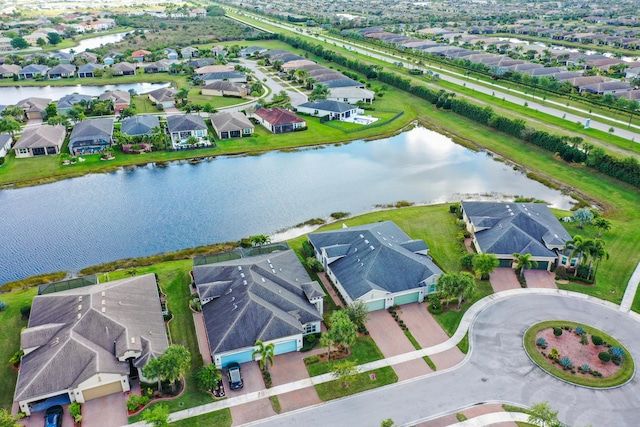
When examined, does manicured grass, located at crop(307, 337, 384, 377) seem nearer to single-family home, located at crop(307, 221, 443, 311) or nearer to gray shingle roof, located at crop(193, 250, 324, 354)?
gray shingle roof, located at crop(193, 250, 324, 354)

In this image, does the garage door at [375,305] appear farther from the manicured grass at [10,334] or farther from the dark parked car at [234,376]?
the manicured grass at [10,334]

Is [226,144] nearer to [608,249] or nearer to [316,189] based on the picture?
[316,189]

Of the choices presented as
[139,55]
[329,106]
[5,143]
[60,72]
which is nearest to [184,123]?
[5,143]

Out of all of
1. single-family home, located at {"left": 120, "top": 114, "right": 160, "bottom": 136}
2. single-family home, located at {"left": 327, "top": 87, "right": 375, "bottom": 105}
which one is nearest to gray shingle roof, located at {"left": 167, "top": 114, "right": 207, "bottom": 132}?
single-family home, located at {"left": 120, "top": 114, "right": 160, "bottom": 136}

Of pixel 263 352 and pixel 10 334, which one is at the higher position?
pixel 263 352

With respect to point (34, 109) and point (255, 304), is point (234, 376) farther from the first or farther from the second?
point (34, 109)

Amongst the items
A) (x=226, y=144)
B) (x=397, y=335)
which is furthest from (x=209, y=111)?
(x=397, y=335)
